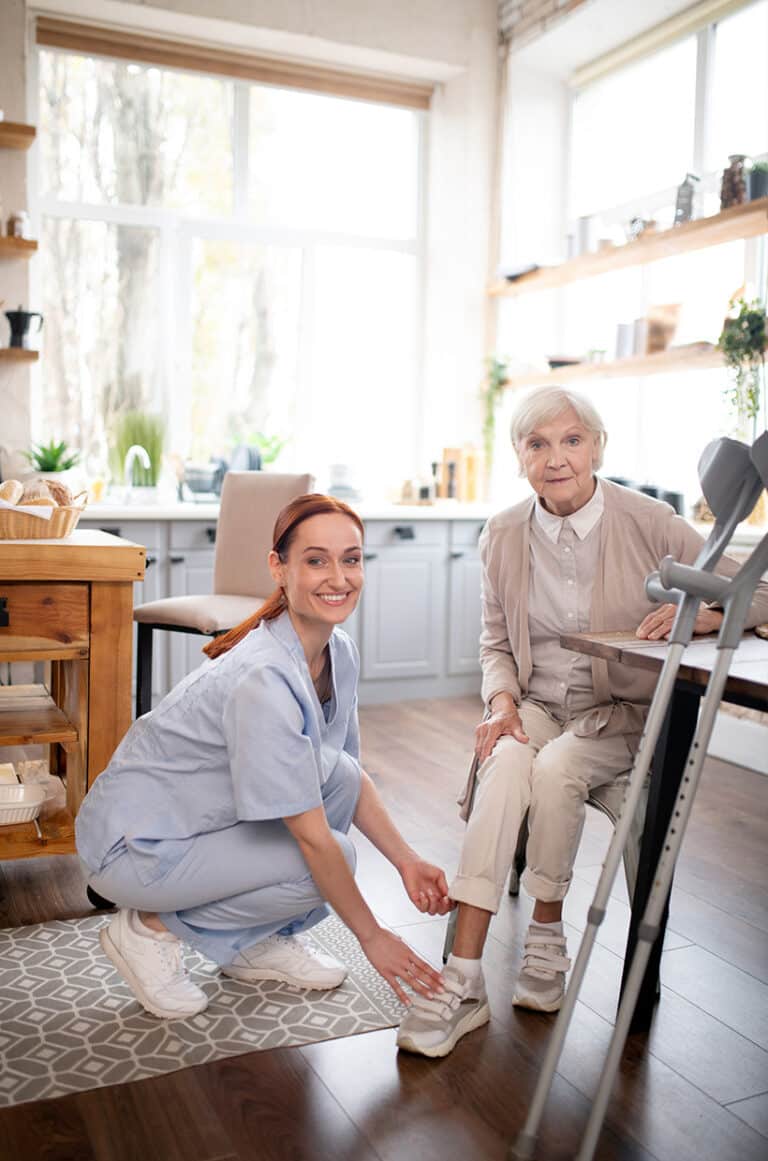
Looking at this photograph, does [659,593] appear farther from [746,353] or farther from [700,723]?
[746,353]

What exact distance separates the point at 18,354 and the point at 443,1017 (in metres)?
3.49

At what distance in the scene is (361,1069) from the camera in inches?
70.2

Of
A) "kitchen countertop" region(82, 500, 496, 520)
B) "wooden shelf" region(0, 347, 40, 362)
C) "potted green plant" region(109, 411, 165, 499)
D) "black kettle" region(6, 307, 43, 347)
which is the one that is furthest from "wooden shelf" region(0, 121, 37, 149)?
"kitchen countertop" region(82, 500, 496, 520)

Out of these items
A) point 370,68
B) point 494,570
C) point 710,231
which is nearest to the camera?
point 494,570

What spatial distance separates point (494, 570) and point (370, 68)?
150 inches

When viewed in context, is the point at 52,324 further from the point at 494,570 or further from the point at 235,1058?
the point at 235,1058

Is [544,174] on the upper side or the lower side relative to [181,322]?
upper

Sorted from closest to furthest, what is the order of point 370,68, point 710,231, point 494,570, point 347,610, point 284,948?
point 347,610, point 284,948, point 494,570, point 710,231, point 370,68

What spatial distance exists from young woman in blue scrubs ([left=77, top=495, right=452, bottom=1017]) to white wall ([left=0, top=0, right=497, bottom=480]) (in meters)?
3.04

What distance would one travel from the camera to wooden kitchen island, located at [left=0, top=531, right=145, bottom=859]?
2.31 metres

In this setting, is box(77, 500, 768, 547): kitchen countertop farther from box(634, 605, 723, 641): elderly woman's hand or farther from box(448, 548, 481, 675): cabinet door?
box(634, 605, 723, 641): elderly woman's hand

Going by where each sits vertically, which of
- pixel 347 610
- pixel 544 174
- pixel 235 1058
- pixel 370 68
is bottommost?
pixel 235 1058

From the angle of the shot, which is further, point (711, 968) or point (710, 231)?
point (710, 231)

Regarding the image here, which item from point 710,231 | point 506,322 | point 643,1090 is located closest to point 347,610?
point 643,1090
